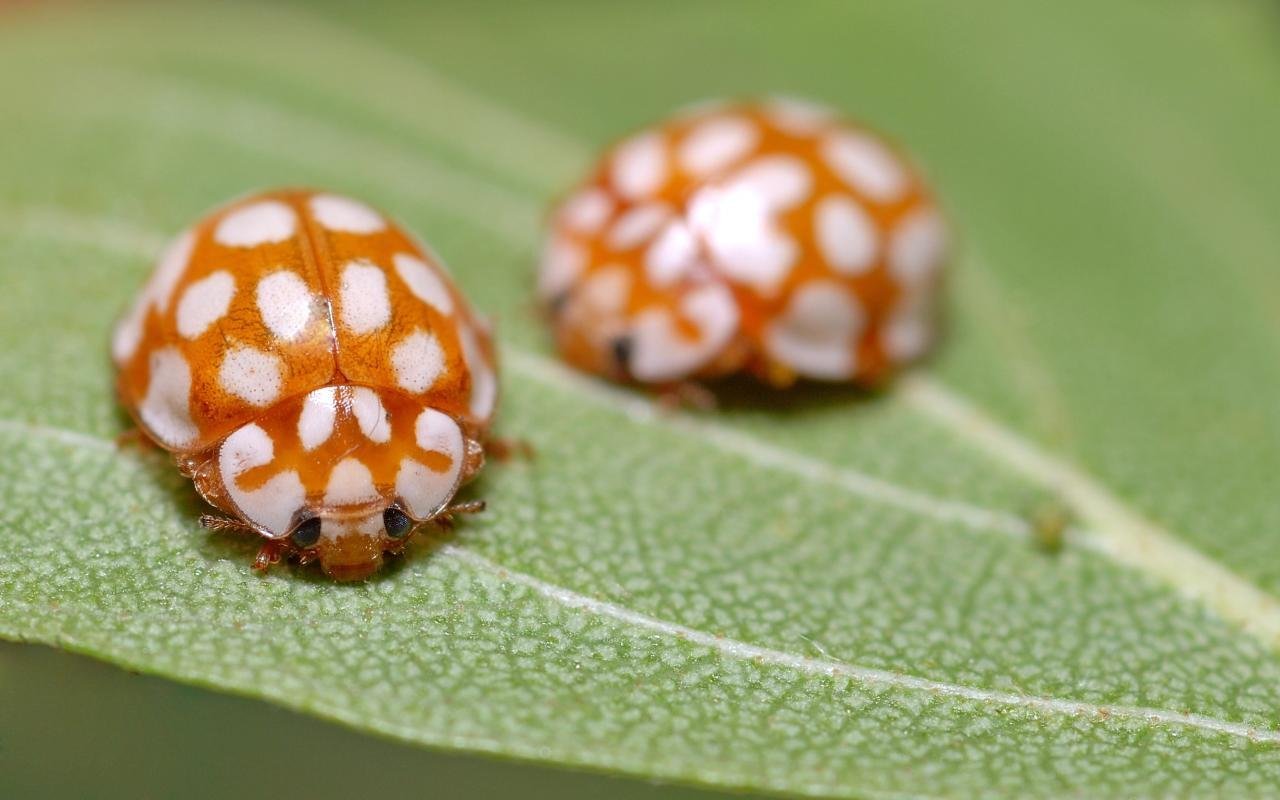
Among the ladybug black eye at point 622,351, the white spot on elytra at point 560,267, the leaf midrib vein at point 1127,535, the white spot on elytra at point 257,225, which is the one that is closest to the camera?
the white spot on elytra at point 257,225

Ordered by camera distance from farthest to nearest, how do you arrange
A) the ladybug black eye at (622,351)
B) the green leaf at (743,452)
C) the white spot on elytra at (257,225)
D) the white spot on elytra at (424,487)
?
the ladybug black eye at (622,351), the white spot on elytra at (257,225), the white spot on elytra at (424,487), the green leaf at (743,452)

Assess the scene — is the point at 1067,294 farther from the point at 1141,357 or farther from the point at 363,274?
the point at 363,274

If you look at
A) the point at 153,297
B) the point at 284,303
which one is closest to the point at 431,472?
the point at 284,303

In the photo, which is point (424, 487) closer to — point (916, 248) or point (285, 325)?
point (285, 325)

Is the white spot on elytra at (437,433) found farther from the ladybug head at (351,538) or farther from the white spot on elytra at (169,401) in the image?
the white spot on elytra at (169,401)

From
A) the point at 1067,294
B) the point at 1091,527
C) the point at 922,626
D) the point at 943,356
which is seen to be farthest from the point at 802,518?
the point at 1067,294

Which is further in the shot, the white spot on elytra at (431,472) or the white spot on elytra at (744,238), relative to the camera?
the white spot on elytra at (744,238)

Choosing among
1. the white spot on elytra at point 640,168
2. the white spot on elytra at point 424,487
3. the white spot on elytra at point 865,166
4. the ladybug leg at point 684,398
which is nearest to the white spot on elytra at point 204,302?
the white spot on elytra at point 424,487
